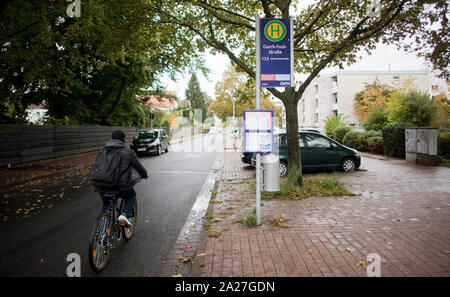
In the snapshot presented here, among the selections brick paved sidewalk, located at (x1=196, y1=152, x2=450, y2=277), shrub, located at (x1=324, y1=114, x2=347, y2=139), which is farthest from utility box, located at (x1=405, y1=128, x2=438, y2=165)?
shrub, located at (x1=324, y1=114, x2=347, y2=139)

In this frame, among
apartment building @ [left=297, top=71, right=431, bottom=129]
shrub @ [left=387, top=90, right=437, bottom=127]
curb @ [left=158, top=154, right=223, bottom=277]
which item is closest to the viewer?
curb @ [left=158, top=154, right=223, bottom=277]

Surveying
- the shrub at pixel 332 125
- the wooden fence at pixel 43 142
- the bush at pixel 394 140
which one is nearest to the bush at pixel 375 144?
the bush at pixel 394 140

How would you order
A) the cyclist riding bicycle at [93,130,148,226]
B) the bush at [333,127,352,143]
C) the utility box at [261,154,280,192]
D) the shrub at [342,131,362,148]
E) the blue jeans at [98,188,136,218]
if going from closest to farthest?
the cyclist riding bicycle at [93,130,148,226], the blue jeans at [98,188,136,218], the utility box at [261,154,280,192], the shrub at [342,131,362,148], the bush at [333,127,352,143]

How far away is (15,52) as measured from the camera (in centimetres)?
1121

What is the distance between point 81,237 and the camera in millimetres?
4676

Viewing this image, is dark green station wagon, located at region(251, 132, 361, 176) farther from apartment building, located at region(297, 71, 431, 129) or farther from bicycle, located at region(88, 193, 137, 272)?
apartment building, located at region(297, 71, 431, 129)

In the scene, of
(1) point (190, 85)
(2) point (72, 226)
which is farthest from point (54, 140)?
(1) point (190, 85)

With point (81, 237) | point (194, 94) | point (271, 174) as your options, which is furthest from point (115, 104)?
point (194, 94)

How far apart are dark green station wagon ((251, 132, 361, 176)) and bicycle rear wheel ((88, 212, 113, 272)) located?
717 cm

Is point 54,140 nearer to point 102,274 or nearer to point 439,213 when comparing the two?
point 102,274

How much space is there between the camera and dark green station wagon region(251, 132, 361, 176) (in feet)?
34.5

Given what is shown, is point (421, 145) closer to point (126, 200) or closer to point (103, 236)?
point (126, 200)

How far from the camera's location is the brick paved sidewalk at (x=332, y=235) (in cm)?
339

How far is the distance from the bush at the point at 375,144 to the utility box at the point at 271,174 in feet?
45.7
